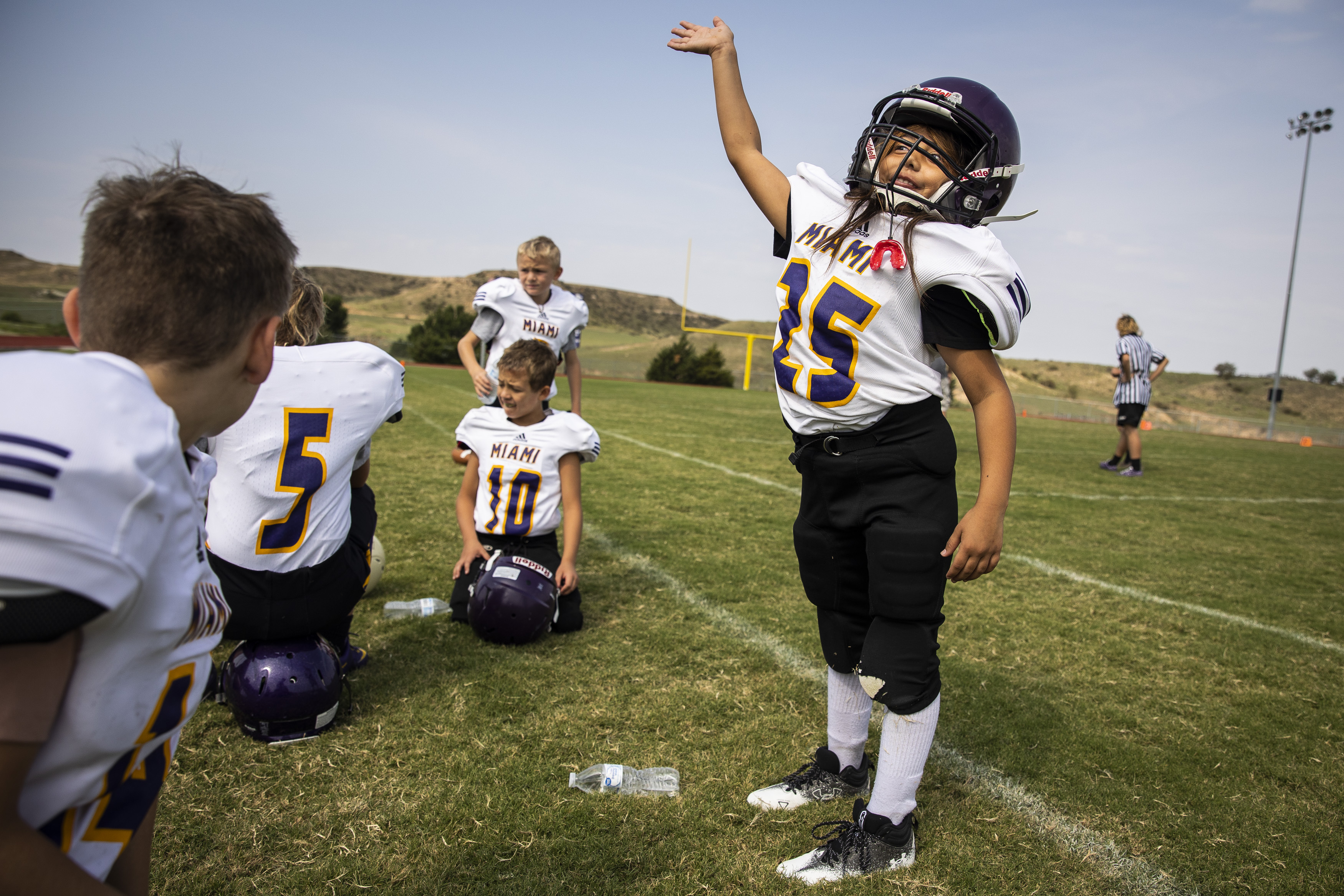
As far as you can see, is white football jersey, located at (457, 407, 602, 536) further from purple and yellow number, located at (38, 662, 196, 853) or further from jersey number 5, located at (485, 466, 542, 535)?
purple and yellow number, located at (38, 662, 196, 853)

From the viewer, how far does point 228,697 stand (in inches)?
102

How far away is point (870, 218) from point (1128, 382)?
10538mm

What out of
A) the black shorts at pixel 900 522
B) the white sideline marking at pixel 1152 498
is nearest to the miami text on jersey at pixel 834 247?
the black shorts at pixel 900 522

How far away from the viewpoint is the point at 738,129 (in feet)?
7.29

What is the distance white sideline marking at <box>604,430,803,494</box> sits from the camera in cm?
813

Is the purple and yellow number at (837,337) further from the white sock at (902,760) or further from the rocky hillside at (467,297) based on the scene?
the rocky hillside at (467,297)

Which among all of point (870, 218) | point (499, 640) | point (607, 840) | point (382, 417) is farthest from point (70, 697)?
point (499, 640)

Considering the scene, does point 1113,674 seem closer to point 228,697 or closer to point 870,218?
point 870,218

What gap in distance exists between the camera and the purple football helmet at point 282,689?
8.21ft

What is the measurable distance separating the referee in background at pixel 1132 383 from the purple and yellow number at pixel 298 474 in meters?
10.8

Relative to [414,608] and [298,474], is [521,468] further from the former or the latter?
[298,474]

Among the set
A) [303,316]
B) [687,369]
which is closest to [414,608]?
[303,316]

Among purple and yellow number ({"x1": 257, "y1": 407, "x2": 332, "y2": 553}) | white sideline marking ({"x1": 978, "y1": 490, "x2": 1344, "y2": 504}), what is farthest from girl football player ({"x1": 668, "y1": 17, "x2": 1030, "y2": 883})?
white sideline marking ({"x1": 978, "y1": 490, "x2": 1344, "y2": 504})

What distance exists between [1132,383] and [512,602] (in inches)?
409
